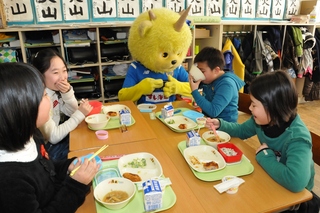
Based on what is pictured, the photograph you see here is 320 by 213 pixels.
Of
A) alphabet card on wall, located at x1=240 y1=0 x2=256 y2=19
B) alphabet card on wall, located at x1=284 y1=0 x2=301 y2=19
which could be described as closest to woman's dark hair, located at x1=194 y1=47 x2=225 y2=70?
alphabet card on wall, located at x1=240 y1=0 x2=256 y2=19

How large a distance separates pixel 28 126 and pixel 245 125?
103 centimetres

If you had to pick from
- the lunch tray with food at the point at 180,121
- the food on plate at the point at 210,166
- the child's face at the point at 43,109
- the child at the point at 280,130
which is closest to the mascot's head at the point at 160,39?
the lunch tray with food at the point at 180,121

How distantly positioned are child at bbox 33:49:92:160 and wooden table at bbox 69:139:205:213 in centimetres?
30

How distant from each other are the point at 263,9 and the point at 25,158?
3.72 metres

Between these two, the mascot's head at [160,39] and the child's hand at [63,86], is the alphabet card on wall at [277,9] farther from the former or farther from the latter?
the child's hand at [63,86]

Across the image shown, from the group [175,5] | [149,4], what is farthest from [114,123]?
[175,5]

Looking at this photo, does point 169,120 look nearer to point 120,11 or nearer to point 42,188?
point 42,188

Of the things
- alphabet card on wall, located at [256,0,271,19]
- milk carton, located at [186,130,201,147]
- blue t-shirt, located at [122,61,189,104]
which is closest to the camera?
milk carton, located at [186,130,201,147]

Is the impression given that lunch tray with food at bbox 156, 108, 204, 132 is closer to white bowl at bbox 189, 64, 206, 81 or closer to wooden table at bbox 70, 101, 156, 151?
wooden table at bbox 70, 101, 156, 151

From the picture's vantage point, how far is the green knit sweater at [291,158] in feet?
2.86

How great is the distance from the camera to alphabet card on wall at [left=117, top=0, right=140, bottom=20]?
2.79 meters

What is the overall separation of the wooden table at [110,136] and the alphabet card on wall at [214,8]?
2.31 metres

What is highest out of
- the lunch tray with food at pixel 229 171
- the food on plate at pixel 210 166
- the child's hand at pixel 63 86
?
the child's hand at pixel 63 86

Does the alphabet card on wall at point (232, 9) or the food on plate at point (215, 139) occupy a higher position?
the alphabet card on wall at point (232, 9)
